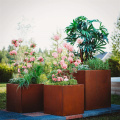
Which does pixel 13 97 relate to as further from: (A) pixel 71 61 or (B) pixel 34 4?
(B) pixel 34 4

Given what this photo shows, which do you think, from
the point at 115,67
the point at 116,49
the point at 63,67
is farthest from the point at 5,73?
the point at 63,67

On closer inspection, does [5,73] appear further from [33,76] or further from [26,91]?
[26,91]

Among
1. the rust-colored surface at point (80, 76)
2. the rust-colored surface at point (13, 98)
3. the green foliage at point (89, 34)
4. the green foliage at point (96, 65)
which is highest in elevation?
the green foliage at point (89, 34)

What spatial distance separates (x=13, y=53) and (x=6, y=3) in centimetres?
1802

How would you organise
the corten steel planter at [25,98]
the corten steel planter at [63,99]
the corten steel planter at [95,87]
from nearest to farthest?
1. the corten steel planter at [63,99]
2. the corten steel planter at [25,98]
3. the corten steel planter at [95,87]

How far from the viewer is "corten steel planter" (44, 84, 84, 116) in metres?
4.24

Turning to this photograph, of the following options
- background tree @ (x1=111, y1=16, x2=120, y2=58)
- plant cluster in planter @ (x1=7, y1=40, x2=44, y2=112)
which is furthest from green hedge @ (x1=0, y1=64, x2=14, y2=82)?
plant cluster in planter @ (x1=7, y1=40, x2=44, y2=112)

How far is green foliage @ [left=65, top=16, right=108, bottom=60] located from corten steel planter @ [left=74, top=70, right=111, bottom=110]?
1.39 meters

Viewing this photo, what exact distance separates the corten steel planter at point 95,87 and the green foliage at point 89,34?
1390 millimetres

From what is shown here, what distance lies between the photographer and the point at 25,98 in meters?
4.67

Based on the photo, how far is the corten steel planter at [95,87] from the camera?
16.4 feet

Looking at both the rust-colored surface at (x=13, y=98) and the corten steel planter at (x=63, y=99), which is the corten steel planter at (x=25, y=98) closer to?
the rust-colored surface at (x=13, y=98)

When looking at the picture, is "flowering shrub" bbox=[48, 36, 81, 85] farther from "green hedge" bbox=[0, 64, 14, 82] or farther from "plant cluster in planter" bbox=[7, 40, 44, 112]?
"green hedge" bbox=[0, 64, 14, 82]

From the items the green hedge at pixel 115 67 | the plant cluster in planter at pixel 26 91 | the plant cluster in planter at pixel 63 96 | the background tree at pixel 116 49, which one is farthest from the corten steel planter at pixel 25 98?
the background tree at pixel 116 49
